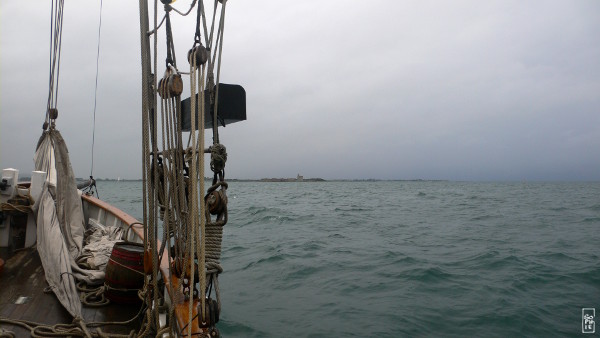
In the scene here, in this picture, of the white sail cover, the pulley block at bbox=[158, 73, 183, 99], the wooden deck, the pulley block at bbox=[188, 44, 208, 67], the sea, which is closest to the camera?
the pulley block at bbox=[188, 44, 208, 67]

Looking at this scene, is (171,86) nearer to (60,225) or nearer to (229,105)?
(229,105)

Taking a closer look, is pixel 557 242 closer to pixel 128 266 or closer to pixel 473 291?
pixel 473 291

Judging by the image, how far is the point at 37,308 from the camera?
353cm

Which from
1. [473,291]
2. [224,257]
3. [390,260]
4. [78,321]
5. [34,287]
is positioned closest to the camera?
[78,321]

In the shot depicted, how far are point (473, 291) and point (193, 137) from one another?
6195 millimetres

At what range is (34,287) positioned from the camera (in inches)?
158

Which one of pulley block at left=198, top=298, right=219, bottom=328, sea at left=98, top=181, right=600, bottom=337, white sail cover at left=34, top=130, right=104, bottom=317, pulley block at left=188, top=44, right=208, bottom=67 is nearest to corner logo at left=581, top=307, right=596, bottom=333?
sea at left=98, top=181, right=600, bottom=337

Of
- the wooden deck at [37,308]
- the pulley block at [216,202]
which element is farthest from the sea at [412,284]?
the pulley block at [216,202]

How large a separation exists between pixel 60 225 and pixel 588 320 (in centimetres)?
684

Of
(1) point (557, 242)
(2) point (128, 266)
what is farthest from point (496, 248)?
(2) point (128, 266)

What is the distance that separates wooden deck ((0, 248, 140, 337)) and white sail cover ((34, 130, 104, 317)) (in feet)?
0.37

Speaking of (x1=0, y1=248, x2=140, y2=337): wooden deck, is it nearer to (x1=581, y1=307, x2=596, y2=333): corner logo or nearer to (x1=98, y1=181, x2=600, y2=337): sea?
(x1=98, y1=181, x2=600, y2=337): sea

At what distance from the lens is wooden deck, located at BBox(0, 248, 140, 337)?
10.8ft

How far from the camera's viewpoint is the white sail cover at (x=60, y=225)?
3.75m
